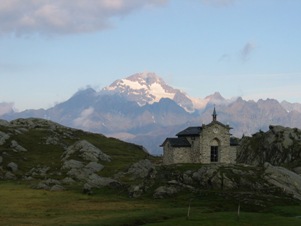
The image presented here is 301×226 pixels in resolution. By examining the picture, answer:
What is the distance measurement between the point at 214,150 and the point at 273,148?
44972 mm

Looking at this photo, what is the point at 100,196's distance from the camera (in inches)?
3989

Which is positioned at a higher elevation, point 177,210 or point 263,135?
point 263,135

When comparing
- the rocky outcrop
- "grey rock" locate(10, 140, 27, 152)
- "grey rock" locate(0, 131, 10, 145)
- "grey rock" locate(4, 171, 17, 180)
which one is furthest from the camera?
"grey rock" locate(0, 131, 10, 145)

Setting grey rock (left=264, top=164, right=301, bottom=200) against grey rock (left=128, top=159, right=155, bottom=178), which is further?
grey rock (left=128, top=159, right=155, bottom=178)

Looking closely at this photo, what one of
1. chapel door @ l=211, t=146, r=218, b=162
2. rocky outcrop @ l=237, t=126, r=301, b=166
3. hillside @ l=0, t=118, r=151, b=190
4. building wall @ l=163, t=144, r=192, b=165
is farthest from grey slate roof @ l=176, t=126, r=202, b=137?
rocky outcrop @ l=237, t=126, r=301, b=166

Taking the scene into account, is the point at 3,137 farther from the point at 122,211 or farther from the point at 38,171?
the point at 122,211

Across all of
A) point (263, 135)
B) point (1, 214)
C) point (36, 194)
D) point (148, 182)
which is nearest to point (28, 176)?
point (36, 194)

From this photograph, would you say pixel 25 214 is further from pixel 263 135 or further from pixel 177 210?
pixel 263 135

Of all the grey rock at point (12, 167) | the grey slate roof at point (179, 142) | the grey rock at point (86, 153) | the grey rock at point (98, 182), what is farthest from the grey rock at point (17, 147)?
the grey slate roof at point (179, 142)

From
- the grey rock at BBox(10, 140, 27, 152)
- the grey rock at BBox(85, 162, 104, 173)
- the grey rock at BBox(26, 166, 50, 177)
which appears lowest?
the grey rock at BBox(26, 166, 50, 177)

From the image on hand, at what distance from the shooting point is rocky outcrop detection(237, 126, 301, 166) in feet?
506

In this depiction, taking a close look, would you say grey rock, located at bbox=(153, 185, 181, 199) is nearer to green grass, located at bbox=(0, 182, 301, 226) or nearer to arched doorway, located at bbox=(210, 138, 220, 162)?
green grass, located at bbox=(0, 182, 301, 226)

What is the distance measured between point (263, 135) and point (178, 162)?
5731 cm

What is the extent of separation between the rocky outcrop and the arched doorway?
1374 inches
